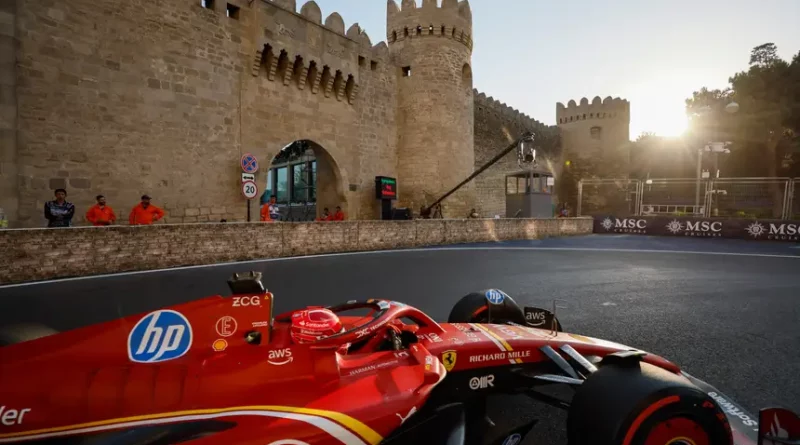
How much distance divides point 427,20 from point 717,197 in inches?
631

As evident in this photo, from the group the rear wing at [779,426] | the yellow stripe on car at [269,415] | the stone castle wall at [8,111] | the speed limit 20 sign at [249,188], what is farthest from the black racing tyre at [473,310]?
the stone castle wall at [8,111]

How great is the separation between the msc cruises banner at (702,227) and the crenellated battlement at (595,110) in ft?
78.0

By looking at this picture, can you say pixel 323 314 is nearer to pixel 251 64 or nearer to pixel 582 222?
pixel 251 64

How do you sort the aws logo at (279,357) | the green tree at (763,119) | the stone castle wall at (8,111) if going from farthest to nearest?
the green tree at (763,119) → the stone castle wall at (8,111) → the aws logo at (279,357)

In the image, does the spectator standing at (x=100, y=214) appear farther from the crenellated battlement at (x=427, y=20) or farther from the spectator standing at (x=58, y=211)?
the crenellated battlement at (x=427, y=20)

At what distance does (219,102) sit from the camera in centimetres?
1431

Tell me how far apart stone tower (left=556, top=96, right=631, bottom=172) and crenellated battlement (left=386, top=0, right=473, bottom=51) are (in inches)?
925

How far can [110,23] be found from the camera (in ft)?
38.5

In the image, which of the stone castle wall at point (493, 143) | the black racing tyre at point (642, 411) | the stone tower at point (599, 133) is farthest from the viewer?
the stone tower at point (599, 133)

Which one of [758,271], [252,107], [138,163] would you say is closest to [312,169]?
[252,107]

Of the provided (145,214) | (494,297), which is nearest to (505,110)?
(145,214)

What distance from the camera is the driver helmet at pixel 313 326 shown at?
7.73 feet

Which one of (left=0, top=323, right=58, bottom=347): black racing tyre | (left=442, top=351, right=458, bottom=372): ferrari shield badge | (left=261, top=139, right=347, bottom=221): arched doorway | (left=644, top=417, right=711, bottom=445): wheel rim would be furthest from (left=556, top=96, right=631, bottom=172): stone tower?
(left=0, top=323, right=58, bottom=347): black racing tyre

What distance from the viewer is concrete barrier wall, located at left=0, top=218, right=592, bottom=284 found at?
7.03 meters
